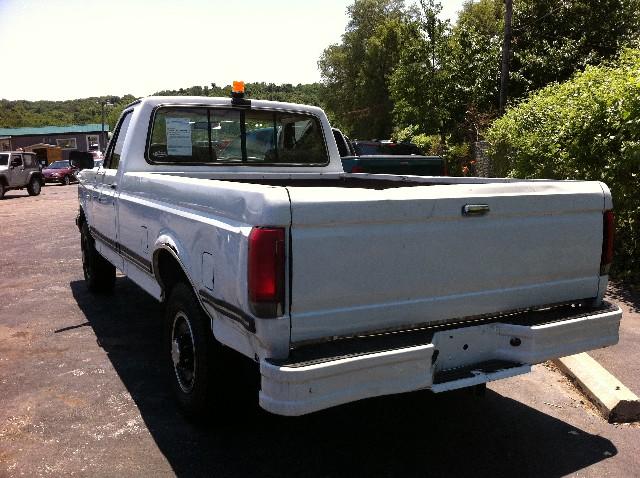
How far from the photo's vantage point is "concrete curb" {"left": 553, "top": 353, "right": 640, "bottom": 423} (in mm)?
3893

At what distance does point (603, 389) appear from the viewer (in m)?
4.12

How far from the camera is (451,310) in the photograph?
3.11m

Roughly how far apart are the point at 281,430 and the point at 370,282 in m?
1.43

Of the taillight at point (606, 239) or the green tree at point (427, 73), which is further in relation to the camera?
the green tree at point (427, 73)

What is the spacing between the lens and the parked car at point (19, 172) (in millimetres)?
24531

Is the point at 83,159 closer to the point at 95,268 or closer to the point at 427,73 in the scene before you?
the point at 95,268

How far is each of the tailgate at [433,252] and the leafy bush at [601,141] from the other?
12.8 ft

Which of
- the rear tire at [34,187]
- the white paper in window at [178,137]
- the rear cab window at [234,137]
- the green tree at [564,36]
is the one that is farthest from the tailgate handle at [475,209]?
the rear tire at [34,187]

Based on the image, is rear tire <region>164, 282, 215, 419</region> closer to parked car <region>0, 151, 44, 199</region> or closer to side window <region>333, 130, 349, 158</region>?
side window <region>333, 130, 349, 158</region>

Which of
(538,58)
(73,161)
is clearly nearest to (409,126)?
(538,58)

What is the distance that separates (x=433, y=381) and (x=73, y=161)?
5071mm

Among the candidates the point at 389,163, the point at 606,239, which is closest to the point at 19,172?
the point at 389,163

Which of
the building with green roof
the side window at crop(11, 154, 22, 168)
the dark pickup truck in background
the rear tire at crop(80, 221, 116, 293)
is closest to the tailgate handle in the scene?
the rear tire at crop(80, 221, 116, 293)

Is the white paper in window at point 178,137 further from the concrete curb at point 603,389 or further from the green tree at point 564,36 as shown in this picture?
the green tree at point 564,36
